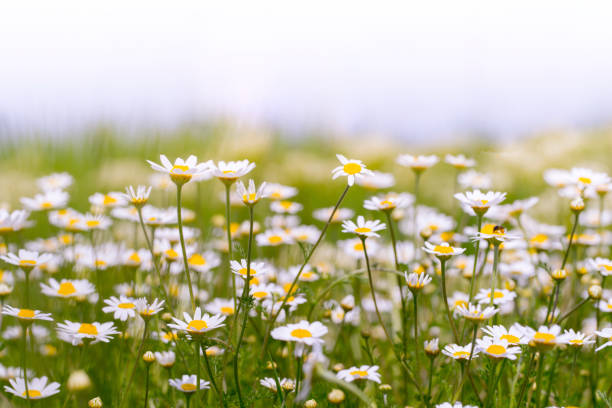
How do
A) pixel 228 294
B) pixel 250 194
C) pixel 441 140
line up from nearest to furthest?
1. pixel 250 194
2. pixel 228 294
3. pixel 441 140

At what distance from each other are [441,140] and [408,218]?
18.9ft

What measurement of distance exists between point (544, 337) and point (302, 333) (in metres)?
0.58

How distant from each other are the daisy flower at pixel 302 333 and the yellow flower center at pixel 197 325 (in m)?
0.17

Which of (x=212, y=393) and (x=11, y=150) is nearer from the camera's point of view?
(x=212, y=393)

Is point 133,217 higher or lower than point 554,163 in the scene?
higher

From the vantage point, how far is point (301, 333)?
1525 mm

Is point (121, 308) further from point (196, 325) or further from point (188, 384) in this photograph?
point (196, 325)

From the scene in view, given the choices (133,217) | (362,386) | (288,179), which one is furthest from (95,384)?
(288,179)

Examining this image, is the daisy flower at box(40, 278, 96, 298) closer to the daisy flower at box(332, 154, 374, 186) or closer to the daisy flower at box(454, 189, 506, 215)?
the daisy flower at box(332, 154, 374, 186)

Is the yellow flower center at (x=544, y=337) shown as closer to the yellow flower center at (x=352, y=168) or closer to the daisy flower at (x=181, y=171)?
the yellow flower center at (x=352, y=168)

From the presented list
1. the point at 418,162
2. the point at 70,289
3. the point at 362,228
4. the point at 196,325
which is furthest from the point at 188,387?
the point at 418,162

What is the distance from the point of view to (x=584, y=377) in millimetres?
2307

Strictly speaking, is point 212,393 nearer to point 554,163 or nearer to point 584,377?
point 584,377

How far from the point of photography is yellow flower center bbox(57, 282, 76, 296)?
190 centimetres
